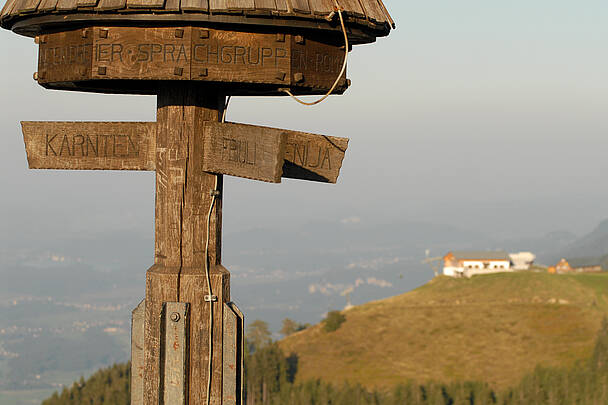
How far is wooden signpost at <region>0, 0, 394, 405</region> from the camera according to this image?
5797 millimetres

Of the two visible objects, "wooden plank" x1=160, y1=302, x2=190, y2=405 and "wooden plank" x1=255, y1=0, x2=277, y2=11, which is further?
"wooden plank" x1=160, y1=302, x2=190, y2=405

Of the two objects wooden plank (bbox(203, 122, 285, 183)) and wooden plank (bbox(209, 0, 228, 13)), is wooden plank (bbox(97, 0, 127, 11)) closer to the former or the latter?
wooden plank (bbox(209, 0, 228, 13))

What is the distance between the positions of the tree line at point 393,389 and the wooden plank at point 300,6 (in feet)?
340

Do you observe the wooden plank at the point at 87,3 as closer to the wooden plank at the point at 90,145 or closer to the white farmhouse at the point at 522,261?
the wooden plank at the point at 90,145

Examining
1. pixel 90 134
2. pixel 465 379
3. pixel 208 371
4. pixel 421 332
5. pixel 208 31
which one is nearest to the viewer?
pixel 208 31

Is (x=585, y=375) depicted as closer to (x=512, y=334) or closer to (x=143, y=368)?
(x=512, y=334)

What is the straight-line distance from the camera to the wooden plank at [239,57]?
19.1ft

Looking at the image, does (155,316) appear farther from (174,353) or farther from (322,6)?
(322,6)

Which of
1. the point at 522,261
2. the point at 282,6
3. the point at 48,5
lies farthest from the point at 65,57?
the point at 522,261

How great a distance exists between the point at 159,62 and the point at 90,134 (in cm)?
112

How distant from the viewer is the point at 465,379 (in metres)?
124

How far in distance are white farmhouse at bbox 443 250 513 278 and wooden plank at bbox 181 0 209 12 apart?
15013cm

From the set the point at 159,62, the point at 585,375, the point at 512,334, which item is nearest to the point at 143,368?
the point at 159,62

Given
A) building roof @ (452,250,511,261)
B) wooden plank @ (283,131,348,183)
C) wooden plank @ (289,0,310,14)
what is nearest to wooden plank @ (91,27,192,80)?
wooden plank @ (289,0,310,14)
